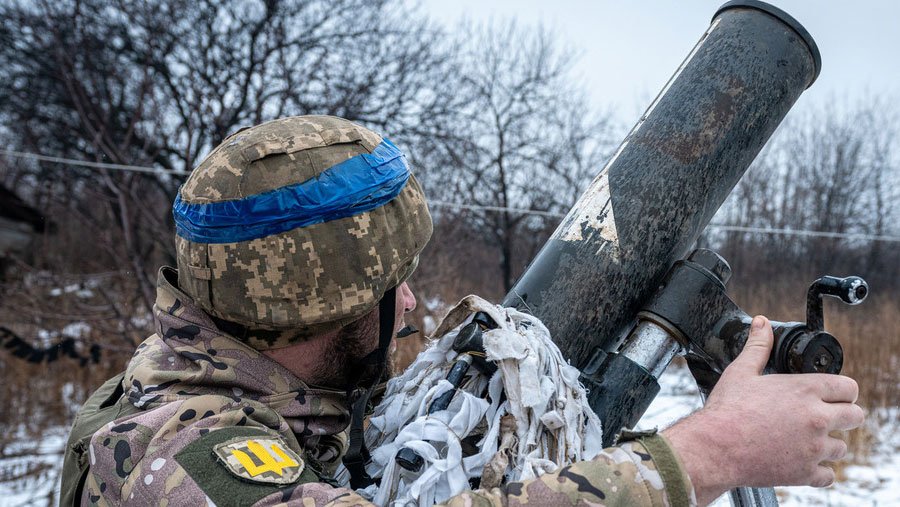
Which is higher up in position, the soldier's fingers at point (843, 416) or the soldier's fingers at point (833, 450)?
the soldier's fingers at point (843, 416)

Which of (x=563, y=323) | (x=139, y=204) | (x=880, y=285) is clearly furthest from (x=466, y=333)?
(x=880, y=285)

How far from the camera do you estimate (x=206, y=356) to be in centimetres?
129

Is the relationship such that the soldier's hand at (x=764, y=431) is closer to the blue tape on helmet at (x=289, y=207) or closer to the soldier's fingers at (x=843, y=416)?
the soldier's fingers at (x=843, y=416)

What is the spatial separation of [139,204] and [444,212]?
11.0 ft

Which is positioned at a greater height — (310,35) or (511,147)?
(511,147)

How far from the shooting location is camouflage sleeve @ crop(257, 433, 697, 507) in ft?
3.11

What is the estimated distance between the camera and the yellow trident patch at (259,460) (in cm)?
101

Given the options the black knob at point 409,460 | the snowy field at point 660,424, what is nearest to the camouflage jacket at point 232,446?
the black knob at point 409,460

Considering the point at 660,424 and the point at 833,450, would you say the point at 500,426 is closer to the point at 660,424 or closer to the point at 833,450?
the point at 833,450

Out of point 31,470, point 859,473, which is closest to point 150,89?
point 31,470

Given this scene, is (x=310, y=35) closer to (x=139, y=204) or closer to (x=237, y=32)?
(x=237, y=32)

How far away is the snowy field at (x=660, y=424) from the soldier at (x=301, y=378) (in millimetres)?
4232

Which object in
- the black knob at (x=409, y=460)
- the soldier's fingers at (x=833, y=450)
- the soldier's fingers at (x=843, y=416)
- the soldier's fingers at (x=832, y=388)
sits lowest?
the black knob at (x=409, y=460)

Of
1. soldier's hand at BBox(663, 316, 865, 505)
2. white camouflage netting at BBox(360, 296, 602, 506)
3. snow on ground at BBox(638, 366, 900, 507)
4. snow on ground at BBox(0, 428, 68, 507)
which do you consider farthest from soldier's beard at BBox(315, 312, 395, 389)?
snow on ground at BBox(0, 428, 68, 507)
